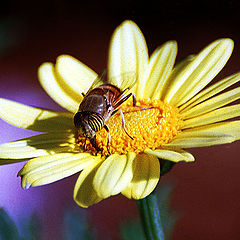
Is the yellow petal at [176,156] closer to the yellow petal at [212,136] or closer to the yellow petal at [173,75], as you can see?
the yellow petal at [212,136]

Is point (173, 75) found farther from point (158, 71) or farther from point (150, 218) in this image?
point (150, 218)

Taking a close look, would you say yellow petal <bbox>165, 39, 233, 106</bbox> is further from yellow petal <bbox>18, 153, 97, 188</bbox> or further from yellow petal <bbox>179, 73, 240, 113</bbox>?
yellow petal <bbox>18, 153, 97, 188</bbox>

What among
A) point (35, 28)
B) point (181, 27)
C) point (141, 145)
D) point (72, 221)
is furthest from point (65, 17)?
point (141, 145)

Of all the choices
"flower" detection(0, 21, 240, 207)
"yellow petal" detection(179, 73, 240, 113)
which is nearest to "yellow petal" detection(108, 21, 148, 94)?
"flower" detection(0, 21, 240, 207)

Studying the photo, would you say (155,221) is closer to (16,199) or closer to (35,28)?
(16,199)

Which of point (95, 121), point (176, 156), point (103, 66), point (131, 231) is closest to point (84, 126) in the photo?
point (95, 121)

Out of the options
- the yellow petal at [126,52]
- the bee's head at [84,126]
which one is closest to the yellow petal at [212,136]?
the bee's head at [84,126]

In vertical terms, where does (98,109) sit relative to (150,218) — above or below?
above
